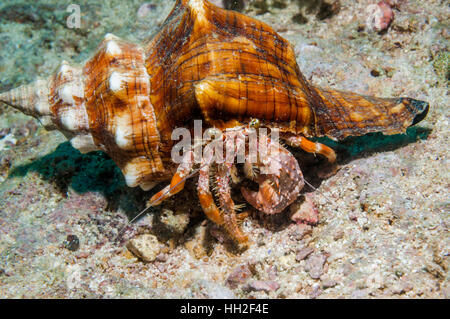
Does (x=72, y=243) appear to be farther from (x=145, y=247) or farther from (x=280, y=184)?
(x=280, y=184)

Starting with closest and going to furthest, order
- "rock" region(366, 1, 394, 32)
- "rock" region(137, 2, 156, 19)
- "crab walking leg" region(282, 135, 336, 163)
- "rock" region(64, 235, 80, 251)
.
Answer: "crab walking leg" region(282, 135, 336, 163)
"rock" region(64, 235, 80, 251)
"rock" region(366, 1, 394, 32)
"rock" region(137, 2, 156, 19)

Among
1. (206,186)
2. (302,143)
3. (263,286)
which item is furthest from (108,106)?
(263,286)

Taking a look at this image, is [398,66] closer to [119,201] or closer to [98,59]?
[98,59]

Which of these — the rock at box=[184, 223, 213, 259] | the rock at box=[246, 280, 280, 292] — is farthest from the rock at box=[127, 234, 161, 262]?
the rock at box=[246, 280, 280, 292]

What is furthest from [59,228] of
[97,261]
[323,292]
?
[323,292]

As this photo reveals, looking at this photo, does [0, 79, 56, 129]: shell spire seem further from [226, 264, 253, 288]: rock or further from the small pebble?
the small pebble
